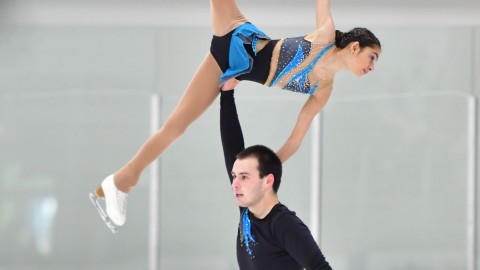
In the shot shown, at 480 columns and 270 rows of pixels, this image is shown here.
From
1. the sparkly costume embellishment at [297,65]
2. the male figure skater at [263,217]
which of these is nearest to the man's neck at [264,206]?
the male figure skater at [263,217]

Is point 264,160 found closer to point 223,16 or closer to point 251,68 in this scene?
point 251,68

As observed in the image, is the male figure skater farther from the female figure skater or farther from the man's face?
the female figure skater

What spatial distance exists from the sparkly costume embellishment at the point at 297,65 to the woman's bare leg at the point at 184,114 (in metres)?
0.24

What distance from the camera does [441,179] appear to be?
5.78 meters

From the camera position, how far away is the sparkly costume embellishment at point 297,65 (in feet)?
9.47

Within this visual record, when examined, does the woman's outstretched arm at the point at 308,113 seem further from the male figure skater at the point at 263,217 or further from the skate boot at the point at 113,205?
the skate boot at the point at 113,205

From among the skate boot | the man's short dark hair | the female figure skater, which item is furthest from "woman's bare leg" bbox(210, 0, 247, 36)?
the skate boot

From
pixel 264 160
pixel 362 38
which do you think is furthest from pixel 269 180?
pixel 362 38

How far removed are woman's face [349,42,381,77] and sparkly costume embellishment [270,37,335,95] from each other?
0.11 m

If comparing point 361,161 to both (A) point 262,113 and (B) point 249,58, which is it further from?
(B) point 249,58

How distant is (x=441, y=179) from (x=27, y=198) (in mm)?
3030

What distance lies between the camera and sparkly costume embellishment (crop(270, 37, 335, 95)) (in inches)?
114

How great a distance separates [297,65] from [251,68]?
170mm

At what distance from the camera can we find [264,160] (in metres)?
2.54
